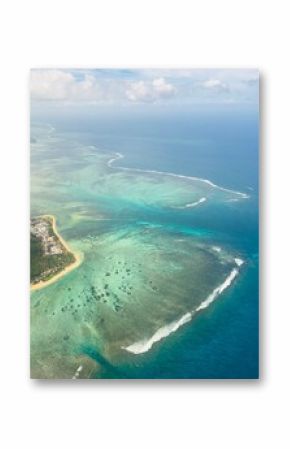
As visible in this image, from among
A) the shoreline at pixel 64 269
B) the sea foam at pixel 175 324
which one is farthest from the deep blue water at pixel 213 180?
the shoreline at pixel 64 269

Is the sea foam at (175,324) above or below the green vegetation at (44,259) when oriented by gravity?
below

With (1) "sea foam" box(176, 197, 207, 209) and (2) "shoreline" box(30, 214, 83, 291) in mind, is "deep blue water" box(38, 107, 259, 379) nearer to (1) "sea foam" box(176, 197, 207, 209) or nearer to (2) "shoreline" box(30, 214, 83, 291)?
(1) "sea foam" box(176, 197, 207, 209)

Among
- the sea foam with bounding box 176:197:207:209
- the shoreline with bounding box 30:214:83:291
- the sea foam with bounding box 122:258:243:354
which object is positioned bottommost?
the sea foam with bounding box 122:258:243:354

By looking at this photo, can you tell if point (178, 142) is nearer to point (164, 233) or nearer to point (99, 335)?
point (164, 233)

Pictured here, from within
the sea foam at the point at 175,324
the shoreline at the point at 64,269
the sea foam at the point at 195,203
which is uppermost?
the sea foam at the point at 195,203

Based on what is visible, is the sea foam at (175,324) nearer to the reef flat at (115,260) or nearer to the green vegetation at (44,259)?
the reef flat at (115,260)

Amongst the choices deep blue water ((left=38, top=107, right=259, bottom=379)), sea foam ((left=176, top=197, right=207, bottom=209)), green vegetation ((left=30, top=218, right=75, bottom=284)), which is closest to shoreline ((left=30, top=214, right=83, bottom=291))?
green vegetation ((left=30, top=218, right=75, bottom=284))

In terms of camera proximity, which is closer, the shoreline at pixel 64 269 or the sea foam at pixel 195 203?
the shoreline at pixel 64 269
